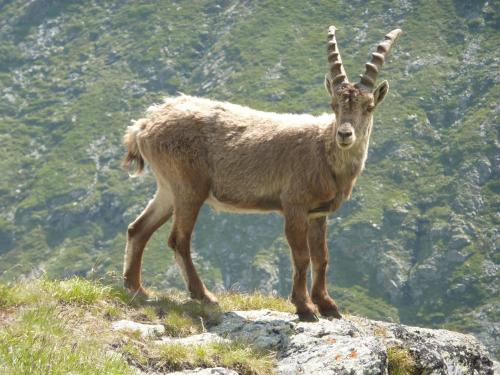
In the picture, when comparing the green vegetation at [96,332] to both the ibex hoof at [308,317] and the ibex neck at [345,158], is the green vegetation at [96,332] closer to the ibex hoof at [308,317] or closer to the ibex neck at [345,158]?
the ibex hoof at [308,317]

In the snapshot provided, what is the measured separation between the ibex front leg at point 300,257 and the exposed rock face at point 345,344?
0.31 m

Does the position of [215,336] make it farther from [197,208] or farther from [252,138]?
[252,138]

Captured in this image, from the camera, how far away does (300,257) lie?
51.0ft

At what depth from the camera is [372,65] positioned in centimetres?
1634

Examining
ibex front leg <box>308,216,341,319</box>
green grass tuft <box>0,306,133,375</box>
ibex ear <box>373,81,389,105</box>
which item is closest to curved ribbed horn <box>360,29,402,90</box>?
ibex ear <box>373,81,389,105</box>

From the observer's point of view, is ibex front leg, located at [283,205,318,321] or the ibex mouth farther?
ibex front leg, located at [283,205,318,321]

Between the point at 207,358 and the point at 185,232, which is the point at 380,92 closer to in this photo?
the point at 185,232

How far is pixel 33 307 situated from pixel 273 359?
400 centimetres

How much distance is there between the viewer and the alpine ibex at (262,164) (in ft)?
52.2

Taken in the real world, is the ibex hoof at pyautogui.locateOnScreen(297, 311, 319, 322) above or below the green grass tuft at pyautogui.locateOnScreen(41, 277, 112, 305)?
below

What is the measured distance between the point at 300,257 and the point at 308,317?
3.77 ft

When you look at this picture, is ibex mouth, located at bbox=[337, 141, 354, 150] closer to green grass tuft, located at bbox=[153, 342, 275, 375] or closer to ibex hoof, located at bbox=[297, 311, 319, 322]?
ibex hoof, located at bbox=[297, 311, 319, 322]

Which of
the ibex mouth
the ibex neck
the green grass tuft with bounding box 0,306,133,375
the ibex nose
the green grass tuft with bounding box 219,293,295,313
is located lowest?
the green grass tuft with bounding box 219,293,295,313

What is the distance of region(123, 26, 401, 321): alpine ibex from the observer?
1591cm
